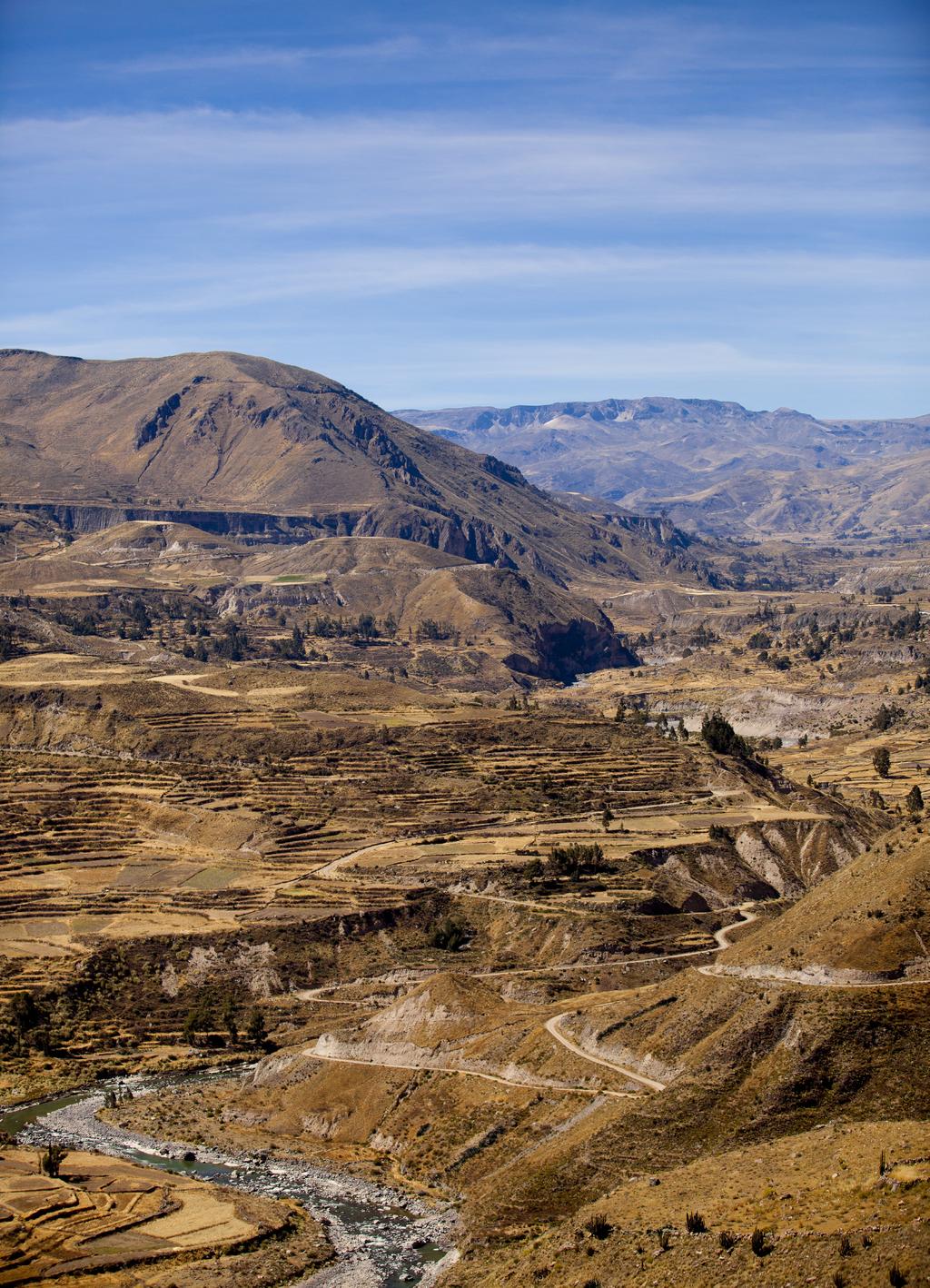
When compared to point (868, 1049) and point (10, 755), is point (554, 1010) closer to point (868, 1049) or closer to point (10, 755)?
point (868, 1049)

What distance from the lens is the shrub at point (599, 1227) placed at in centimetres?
5134

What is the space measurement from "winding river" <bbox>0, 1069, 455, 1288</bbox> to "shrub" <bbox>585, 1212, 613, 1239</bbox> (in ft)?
26.7

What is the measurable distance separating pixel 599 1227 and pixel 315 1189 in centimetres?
1962

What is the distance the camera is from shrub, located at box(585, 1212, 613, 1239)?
51.3 meters

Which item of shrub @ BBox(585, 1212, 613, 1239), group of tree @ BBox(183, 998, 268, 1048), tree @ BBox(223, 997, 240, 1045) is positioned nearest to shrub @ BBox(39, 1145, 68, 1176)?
group of tree @ BBox(183, 998, 268, 1048)

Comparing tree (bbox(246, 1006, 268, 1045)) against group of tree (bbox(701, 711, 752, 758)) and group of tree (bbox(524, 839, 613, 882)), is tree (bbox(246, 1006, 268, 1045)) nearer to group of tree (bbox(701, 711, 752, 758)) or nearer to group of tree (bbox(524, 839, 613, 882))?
group of tree (bbox(524, 839, 613, 882))

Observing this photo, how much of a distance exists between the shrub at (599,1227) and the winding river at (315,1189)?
26.7 ft

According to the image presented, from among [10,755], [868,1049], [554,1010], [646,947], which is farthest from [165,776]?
[868,1049]

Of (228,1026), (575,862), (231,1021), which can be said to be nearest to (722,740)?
(575,862)

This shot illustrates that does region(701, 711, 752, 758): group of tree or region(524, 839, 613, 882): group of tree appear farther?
region(701, 711, 752, 758): group of tree

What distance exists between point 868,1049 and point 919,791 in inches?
3538

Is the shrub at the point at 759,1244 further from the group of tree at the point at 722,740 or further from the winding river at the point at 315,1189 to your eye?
the group of tree at the point at 722,740

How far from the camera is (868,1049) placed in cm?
6056

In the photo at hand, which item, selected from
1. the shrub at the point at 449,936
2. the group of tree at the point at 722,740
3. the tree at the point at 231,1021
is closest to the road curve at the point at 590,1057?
the tree at the point at 231,1021
